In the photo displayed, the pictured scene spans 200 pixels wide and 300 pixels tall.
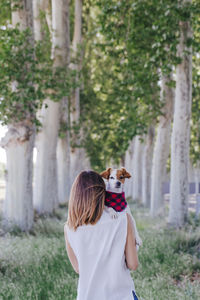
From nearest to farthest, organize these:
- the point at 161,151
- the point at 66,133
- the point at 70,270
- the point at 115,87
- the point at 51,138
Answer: the point at 70,270 < the point at 51,138 < the point at 161,151 < the point at 115,87 < the point at 66,133

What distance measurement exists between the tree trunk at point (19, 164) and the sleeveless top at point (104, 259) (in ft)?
26.8

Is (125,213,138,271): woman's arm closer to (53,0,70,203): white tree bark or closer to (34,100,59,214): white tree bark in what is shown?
(34,100,59,214): white tree bark

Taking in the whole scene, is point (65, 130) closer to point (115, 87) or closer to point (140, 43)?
point (115, 87)

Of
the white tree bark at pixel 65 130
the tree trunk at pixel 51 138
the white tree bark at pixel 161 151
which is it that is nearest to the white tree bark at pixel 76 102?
the white tree bark at pixel 65 130

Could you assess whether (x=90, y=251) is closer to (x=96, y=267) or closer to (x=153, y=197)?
(x=96, y=267)

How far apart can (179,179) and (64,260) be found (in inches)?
200

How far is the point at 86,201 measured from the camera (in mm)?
2824

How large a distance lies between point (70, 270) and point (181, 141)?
5.84 meters

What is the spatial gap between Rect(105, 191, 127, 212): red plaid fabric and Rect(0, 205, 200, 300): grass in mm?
2564

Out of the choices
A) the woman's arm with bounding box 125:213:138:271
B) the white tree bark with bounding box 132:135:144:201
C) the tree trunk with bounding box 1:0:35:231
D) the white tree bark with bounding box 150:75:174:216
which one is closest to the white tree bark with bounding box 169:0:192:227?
the tree trunk with bounding box 1:0:35:231

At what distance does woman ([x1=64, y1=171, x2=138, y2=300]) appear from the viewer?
2773mm

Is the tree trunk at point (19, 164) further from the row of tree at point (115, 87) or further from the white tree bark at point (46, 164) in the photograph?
the white tree bark at point (46, 164)

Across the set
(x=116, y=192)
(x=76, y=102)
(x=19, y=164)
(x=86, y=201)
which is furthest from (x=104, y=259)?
(x=76, y=102)

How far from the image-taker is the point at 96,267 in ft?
9.21
